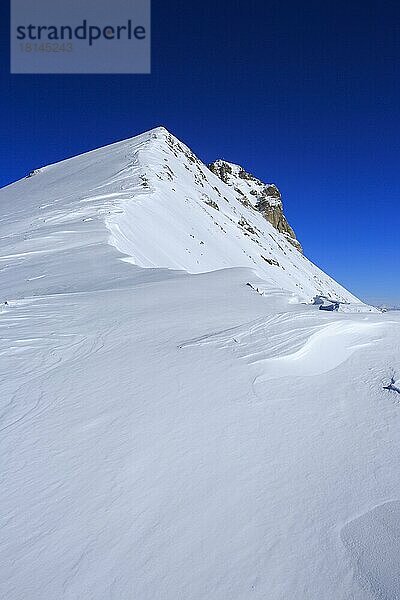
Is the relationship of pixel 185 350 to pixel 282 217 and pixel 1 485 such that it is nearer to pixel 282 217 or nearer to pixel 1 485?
pixel 1 485

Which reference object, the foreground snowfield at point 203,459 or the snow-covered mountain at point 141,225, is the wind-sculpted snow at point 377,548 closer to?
the foreground snowfield at point 203,459

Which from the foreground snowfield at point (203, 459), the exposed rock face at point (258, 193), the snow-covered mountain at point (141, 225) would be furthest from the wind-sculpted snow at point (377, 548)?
the exposed rock face at point (258, 193)

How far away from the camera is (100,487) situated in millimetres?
2332

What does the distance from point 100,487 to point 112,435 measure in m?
0.48

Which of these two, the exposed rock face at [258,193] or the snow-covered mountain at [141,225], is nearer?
the snow-covered mountain at [141,225]

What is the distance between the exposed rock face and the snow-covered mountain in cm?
1901

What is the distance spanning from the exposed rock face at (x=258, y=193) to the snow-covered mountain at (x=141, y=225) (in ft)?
62.4

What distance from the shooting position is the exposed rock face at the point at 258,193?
183 ft

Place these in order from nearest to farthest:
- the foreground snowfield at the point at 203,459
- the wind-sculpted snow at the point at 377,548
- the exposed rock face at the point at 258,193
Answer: the wind-sculpted snow at the point at 377,548
the foreground snowfield at the point at 203,459
the exposed rock face at the point at 258,193

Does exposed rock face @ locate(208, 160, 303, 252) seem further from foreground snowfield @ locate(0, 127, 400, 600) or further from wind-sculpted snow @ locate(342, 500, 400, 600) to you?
wind-sculpted snow @ locate(342, 500, 400, 600)

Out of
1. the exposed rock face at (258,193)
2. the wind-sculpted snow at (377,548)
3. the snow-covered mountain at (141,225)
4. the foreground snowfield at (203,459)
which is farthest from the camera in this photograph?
the exposed rock face at (258,193)

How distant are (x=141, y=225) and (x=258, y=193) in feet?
159

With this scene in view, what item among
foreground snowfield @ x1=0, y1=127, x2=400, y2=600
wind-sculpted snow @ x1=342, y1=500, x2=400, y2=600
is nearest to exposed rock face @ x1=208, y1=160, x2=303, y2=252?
foreground snowfield @ x1=0, y1=127, x2=400, y2=600

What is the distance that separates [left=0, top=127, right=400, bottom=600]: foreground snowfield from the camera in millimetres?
1830
